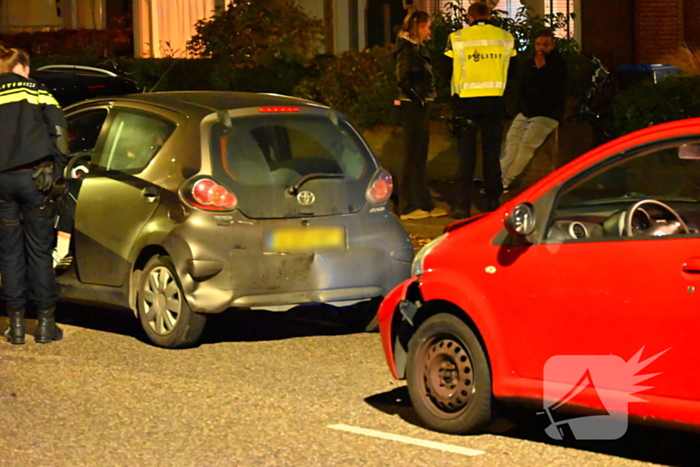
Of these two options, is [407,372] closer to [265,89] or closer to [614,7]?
[265,89]

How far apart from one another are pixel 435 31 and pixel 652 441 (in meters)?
10.8

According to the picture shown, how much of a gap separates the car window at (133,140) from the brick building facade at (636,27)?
720 inches

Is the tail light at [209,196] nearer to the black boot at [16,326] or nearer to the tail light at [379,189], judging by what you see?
the tail light at [379,189]

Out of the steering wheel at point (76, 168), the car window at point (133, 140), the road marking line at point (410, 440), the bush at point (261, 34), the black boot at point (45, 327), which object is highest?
the bush at point (261, 34)

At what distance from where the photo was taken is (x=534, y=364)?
5.60m

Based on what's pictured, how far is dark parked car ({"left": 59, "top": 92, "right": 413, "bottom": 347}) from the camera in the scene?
7.79 metres

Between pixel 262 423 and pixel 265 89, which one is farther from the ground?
pixel 265 89

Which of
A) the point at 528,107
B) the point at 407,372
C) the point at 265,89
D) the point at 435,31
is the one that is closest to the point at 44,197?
the point at 407,372

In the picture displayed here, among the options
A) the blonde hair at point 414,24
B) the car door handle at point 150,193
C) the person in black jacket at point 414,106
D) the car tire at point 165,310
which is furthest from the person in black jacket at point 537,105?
the car tire at point 165,310

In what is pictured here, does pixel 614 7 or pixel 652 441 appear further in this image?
pixel 614 7

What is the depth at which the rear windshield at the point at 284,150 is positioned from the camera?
7.93 m

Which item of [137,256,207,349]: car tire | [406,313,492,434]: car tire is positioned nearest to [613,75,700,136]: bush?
[137,256,207,349]: car tire

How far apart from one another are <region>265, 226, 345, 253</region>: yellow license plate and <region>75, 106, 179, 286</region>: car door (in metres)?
0.78

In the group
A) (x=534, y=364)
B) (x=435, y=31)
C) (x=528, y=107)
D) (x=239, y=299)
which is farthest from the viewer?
(x=435, y=31)
